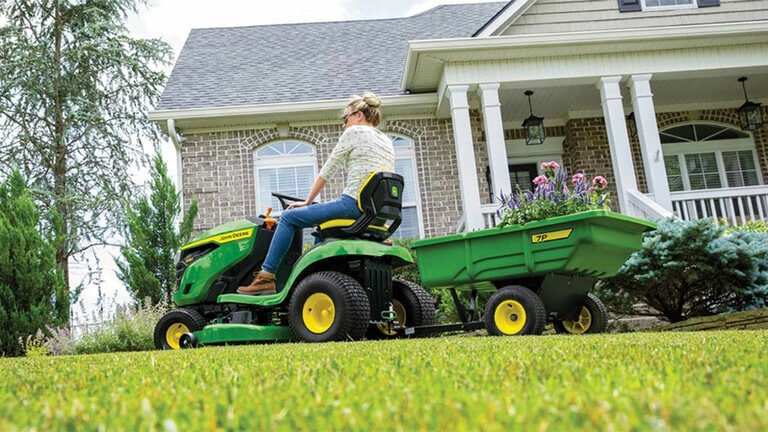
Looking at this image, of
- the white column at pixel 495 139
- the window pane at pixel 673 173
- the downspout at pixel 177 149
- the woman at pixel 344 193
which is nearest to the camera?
the woman at pixel 344 193

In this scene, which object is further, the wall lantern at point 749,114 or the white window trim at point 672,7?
the wall lantern at point 749,114

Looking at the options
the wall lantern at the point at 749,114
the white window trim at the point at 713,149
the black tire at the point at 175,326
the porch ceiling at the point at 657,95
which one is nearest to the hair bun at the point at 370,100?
the black tire at the point at 175,326

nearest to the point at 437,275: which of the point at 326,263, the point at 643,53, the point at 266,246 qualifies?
the point at 326,263

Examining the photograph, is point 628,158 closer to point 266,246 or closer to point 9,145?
point 266,246

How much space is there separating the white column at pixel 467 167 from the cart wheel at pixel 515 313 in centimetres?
498

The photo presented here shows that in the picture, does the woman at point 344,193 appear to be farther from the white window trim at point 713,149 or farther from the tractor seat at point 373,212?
the white window trim at point 713,149

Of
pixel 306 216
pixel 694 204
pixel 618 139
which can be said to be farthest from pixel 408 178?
pixel 306 216

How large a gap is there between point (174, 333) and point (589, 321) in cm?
328

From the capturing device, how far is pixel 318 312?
478 centimetres

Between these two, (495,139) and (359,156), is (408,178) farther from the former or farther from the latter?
(359,156)

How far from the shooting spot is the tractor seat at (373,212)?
4.74 m

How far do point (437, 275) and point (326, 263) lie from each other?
2.96 ft

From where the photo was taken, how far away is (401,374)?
6.39ft

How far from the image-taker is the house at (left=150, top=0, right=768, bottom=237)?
10.4 metres
